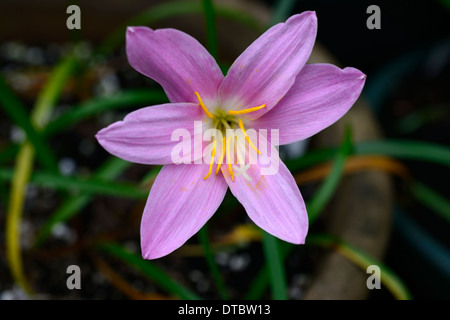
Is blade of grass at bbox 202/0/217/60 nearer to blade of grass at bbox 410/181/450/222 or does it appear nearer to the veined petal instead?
the veined petal

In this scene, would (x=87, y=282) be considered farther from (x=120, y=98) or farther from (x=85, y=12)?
(x=85, y=12)

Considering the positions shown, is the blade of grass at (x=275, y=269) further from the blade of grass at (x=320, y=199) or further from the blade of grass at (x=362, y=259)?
the blade of grass at (x=362, y=259)

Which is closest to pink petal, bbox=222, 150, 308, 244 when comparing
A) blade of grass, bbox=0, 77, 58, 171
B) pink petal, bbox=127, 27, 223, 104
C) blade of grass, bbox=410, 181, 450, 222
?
pink petal, bbox=127, 27, 223, 104

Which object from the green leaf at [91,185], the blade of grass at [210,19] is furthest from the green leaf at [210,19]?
the green leaf at [91,185]

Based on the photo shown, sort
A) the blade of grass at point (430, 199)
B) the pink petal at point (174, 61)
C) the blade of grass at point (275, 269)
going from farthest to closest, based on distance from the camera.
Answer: the blade of grass at point (430, 199)
the blade of grass at point (275, 269)
the pink petal at point (174, 61)

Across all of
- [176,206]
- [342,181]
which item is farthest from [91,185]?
[342,181]
